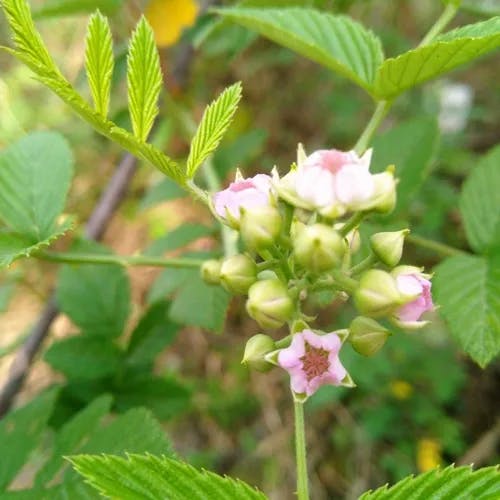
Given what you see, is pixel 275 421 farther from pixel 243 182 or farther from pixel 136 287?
pixel 243 182

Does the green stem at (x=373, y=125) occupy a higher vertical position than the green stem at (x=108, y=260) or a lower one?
higher

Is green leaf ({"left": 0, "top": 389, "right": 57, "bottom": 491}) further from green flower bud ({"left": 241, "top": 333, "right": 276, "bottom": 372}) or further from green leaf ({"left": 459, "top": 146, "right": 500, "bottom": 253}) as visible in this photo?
green leaf ({"left": 459, "top": 146, "right": 500, "bottom": 253})

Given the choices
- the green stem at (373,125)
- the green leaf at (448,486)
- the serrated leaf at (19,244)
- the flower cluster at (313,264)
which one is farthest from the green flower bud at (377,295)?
the serrated leaf at (19,244)

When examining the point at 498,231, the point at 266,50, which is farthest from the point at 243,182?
the point at 266,50

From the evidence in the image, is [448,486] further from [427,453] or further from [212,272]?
[427,453]

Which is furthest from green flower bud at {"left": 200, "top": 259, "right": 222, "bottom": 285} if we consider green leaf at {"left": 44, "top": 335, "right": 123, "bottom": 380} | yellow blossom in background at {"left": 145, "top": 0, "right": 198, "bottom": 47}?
yellow blossom in background at {"left": 145, "top": 0, "right": 198, "bottom": 47}

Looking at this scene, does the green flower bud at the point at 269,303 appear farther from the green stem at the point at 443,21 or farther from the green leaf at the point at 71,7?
the green leaf at the point at 71,7

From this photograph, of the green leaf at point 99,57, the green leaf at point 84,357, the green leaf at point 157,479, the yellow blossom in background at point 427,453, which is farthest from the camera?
the yellow blossom in background at point 427,453
